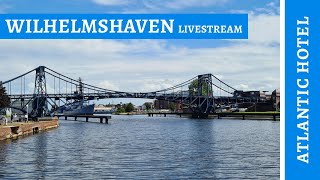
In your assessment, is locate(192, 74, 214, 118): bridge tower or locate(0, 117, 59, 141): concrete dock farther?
locate(192, 74, 214, 118): bridge tower

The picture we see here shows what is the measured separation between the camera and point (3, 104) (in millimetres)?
81000

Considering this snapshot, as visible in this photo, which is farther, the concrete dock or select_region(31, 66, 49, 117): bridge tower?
select_region(31, 66, 49, 117): bridge tower

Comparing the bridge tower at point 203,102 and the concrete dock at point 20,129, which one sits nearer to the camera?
the concrete dock at point 20,129

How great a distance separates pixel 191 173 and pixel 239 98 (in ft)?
391

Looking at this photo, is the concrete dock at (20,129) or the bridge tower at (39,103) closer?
the concrete dock at (20,129)

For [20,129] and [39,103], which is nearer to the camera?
[20,129]

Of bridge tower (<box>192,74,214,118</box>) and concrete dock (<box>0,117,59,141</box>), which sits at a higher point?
bridge tower (<box>192,74,214,118</box>)

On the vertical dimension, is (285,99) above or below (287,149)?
above

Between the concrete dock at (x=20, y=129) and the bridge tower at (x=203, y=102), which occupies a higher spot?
the bridge tower at (x=203, y=102)

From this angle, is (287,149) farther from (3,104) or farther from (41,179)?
(3,104)

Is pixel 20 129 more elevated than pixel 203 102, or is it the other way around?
pixel 203 102

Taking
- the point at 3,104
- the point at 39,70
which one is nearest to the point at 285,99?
the point at 3,104

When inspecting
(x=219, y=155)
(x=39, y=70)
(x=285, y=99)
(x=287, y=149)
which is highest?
(x=39, y=70)

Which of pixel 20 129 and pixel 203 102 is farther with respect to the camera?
pixel 203 102
